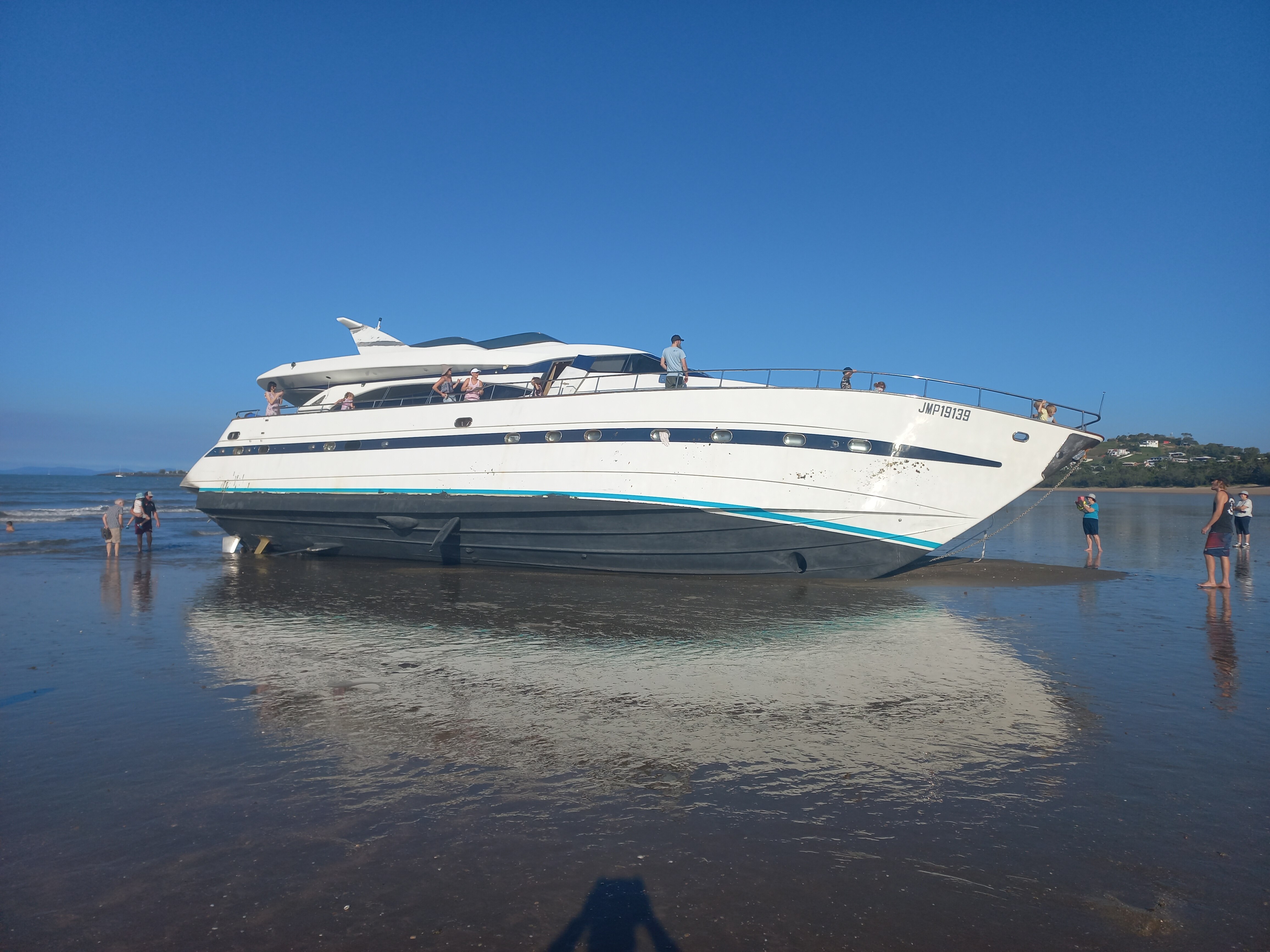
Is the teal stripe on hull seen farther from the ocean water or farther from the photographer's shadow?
the photographer's shadow

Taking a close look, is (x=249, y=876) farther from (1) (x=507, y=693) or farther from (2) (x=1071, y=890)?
(2) (x=1071, y=890)

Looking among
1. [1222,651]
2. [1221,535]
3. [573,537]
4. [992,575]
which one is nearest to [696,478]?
[573,537]

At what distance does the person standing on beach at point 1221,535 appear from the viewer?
11.6 meters

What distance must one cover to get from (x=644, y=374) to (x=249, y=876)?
39.0 ft

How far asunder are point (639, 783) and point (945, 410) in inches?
376

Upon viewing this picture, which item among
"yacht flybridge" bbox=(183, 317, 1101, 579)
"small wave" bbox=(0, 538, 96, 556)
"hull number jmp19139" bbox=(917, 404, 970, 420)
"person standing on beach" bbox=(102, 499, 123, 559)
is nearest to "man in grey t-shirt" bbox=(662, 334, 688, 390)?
"yacht flybridge" bbox=(183, 317, 1101, 579)

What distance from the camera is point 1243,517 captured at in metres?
18.3

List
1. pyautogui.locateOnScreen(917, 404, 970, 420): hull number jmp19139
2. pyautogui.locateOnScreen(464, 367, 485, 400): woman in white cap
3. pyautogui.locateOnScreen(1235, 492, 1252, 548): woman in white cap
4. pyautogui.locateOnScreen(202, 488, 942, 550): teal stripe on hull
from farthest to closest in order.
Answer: pyautogui.locateOnScreen(1235, 492, 1252, 548): woman in white cap → pyautogui.locateOnScreen(464, 367, 485, 400): woman in white cap → pyautogui.locateOnScreen(202, 488, 942, 550): teal stripe on hull → pyautogui.locateOnScreen(917, 404, 970, 420): hull number jmp19139

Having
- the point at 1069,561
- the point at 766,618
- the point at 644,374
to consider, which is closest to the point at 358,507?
the point at 644,374

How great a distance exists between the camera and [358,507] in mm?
16141

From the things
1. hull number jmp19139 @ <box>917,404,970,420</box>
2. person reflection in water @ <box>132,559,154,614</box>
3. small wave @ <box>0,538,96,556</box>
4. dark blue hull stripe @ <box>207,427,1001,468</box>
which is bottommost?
person reflection in water @ <box>132,559,154,614</box>

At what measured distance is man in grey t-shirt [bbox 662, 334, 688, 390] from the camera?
13922mm

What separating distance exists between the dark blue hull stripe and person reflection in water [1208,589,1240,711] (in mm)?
3447

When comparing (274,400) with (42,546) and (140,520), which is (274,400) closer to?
(140,520)
